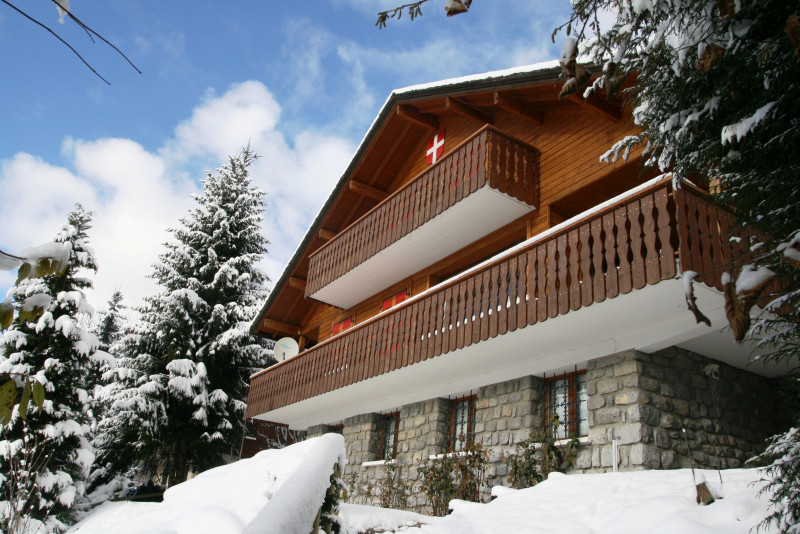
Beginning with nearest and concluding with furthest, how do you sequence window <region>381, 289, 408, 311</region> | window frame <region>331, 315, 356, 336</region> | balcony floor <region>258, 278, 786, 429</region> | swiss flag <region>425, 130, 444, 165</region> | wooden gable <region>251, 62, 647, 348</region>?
balcony floor <region>258, 278, 786, 429</region>, wooden gable <region>251, 62, 647, 348</region>, window <region>381, 289, 408, 311</region>, swiss flag <region>425, 130, 444, 165</region>, window frame <region>331, 315, 356, 336</region>

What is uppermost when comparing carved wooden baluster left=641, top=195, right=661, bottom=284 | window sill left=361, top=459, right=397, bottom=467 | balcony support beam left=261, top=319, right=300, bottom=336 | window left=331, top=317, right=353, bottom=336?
balcony support beam left=261, top=319, right=300, bottom=336

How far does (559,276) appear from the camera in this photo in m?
8.15

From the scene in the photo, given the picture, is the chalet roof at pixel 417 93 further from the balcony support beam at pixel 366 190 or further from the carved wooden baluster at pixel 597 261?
the carved wooden baluster at pixel 597 261

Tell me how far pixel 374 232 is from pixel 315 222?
403 centimetres

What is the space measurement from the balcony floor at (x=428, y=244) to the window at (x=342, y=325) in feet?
1.36

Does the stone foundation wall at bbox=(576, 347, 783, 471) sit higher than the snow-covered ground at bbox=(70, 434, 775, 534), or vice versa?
the stone foundation wall at bbox=(576, 347, 783, 471)

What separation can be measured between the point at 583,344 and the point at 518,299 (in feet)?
3.67

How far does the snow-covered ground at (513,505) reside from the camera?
440 cm

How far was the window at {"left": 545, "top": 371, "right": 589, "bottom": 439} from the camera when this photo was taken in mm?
8816

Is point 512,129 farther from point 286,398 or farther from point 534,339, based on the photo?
point 286,398

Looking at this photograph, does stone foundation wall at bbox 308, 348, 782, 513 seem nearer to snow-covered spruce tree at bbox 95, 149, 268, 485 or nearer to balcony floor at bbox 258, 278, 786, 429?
balcony floor at bbox 258, 278, 786, 429

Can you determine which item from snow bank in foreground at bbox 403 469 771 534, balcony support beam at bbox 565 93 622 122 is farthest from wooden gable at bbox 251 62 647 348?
snow bank in foreground at bbox 403 469 771 534

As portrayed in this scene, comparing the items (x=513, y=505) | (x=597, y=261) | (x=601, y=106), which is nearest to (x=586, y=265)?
(x=597, y=261)

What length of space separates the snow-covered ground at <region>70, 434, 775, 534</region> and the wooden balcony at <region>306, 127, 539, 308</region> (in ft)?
17.8
